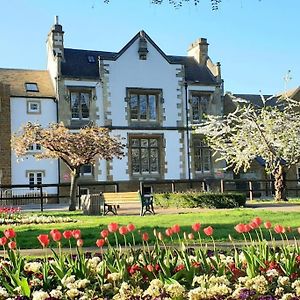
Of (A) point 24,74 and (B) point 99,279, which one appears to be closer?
(B) point 99,279

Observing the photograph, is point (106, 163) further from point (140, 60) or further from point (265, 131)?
point (265, 131)

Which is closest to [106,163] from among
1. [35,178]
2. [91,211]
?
[35,178]

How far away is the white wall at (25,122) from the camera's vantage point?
32750mm

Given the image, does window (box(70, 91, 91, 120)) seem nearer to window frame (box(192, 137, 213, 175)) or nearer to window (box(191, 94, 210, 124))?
window (box(191, 94, 210, 124))

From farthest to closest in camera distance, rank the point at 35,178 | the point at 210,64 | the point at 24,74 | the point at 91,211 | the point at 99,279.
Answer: the point at 210,64
the point at 24,74
the point at 35,178
the point at 91,211
the point at 99,279

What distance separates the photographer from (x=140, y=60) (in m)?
36.5

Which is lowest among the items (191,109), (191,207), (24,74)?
(191,207)

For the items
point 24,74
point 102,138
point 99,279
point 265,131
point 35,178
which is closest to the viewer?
point 99,279

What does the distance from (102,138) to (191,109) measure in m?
16.8

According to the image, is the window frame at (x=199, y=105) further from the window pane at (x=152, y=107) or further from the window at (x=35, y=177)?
the window at (x=35, y=177)

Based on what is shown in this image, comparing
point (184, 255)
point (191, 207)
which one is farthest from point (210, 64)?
point (184, 255)

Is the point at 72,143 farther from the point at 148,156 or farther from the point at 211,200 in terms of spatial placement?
the point at 148,156

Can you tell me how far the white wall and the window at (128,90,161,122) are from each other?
5368mm

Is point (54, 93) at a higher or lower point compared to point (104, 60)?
lower
